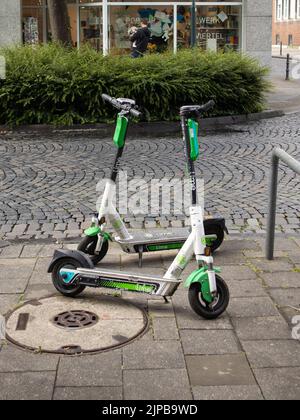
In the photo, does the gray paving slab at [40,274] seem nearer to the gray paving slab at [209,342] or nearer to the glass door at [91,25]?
the gray paving slab at [209,342]

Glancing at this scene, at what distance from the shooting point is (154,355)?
12.7 ft

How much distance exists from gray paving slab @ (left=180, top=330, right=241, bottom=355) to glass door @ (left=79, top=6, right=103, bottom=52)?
16972 mm

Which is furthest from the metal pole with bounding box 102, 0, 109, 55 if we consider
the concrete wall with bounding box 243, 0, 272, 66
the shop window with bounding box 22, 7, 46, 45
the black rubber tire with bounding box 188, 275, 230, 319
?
the black rubber tire with bounding box 188, 275, 230, 319

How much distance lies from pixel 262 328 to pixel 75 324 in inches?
44.5

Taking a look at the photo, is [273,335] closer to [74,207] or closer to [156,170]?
[74,207]

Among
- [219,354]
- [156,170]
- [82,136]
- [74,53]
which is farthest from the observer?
[74,53]

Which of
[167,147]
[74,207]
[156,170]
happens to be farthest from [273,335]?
[167,147]

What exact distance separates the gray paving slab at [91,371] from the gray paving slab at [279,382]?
717 millimetres

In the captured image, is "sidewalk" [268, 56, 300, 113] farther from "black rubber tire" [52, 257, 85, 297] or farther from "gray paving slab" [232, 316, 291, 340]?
"gray paving slab" [232, 316, 291, 340]

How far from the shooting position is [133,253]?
5.58 metres

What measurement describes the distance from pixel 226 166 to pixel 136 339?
18.9ft

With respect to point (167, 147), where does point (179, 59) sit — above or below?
above

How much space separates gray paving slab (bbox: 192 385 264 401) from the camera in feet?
11.1

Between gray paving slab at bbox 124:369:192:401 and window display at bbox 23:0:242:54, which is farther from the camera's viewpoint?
window display at bbox 23:0:242:54
